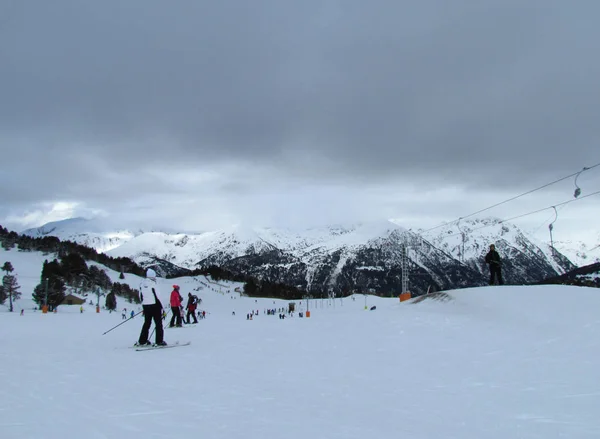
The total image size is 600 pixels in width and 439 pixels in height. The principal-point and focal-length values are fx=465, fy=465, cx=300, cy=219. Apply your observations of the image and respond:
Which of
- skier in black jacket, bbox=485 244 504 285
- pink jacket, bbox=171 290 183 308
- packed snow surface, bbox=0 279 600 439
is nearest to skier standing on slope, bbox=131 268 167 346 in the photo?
packed snow surface, bbox=0 279 600 439

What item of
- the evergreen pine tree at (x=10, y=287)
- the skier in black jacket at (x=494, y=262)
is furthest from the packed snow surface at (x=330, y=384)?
the evergreen pine tree at (x=10, y=287)

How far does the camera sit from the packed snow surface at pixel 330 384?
5.61 meters

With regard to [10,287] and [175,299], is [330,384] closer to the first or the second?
[175,299]

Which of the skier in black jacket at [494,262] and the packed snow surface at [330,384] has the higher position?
the skier in black jacket at [494,262]

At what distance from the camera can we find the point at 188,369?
9.55m

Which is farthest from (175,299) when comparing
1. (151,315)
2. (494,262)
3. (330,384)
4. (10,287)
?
(10,287)

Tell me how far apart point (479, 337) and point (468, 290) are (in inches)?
308

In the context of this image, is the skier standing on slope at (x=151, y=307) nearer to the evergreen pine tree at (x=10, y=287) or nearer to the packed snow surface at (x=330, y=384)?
the packed snow surface at (x=330, y=384)

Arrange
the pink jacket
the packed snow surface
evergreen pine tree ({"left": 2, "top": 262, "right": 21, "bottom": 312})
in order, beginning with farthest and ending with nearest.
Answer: evergreen pine tree ({"left": 2, "top": 262, "right": 21, "bottom": 312}) → the pink jacket → the packed snow surface

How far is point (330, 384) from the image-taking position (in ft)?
27.5

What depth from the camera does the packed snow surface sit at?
561 centimetres

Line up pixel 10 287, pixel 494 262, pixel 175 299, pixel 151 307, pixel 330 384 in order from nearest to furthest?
pixel 330 384
pixel 151 307
pixel 175 299
pixel 494 262
pixel 10 287

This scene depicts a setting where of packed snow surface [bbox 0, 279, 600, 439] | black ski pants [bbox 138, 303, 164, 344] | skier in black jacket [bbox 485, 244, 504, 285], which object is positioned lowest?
packed snow surface [bbox 0, 279, 600, 439]

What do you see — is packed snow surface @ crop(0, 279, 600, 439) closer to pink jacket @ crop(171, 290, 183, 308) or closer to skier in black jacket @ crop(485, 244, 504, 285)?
pink jacket @ crop(171, 290, 183, 308)
